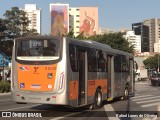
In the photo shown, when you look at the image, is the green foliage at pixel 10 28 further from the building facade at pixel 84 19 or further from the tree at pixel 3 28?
the building facade at pixel 84 19

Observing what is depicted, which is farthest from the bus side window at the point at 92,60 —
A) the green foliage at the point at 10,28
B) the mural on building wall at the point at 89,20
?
the mural on building wall at the point at 89,20

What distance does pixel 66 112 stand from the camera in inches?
597

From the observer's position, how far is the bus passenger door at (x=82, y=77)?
1477 cm

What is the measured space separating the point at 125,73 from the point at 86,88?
7106 mm

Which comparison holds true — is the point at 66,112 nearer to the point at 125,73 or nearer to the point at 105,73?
the point at 105,73

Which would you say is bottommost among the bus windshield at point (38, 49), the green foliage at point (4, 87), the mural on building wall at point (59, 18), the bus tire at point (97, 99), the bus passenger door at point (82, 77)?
the green foliage at point (4, 87)

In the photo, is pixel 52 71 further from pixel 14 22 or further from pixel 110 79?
pixel 14 22

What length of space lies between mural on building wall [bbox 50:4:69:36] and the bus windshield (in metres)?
126

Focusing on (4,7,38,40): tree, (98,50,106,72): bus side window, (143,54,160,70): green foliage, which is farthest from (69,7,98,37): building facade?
(98,50,106,72): bus side window

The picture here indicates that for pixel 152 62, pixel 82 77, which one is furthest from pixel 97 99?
pixel 152 62

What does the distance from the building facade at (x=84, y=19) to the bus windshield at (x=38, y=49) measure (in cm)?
14014

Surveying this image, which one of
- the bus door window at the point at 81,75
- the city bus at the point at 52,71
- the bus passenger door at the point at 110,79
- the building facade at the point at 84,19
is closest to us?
the city bus at the point at 52,71

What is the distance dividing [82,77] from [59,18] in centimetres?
13245

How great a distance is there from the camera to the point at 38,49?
46.5 ft
